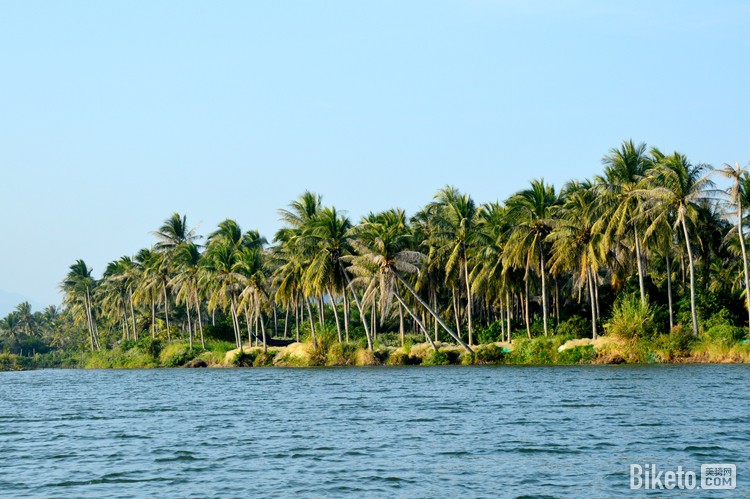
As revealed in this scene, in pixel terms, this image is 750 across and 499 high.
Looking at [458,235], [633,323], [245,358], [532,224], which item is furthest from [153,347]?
[633,323]

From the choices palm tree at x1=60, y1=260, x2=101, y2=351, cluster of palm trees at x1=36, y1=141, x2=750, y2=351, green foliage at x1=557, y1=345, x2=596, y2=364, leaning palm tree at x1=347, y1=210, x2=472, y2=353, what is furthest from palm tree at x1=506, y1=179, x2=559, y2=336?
palm tree at x1=60, y1=260, x2=101, y2=351

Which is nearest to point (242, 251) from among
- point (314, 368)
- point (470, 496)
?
point (314, 368)

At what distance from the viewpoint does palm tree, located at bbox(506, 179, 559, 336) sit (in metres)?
63.4

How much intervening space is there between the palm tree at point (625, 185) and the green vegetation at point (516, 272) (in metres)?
0.12

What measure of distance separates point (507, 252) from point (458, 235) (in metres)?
5.99

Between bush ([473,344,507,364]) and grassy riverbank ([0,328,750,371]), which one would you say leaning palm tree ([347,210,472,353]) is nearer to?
bush ([473,344,507,364])

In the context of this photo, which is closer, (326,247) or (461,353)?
(461,353)

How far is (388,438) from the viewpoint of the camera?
1019 inches

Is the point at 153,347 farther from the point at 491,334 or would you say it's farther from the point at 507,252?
the point at 507,252

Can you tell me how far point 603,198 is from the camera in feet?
199

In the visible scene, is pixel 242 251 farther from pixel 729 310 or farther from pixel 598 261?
pixel 729 310

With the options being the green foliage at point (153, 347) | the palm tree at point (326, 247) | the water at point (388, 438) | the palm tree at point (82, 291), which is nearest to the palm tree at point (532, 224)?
the palm tree at point (326, 247)

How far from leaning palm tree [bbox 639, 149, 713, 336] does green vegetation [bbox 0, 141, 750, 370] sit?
128 millimetres

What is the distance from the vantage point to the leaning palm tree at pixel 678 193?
54.5 meters
